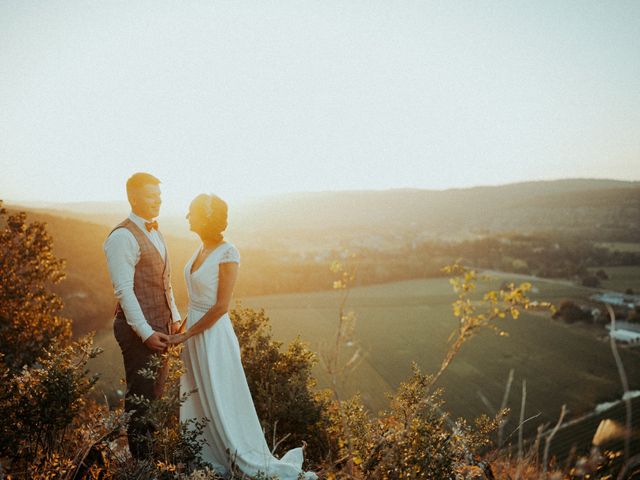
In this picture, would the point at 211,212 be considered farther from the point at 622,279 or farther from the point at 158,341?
the point at 622,279

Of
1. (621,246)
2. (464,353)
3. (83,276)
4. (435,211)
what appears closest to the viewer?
(83,276)

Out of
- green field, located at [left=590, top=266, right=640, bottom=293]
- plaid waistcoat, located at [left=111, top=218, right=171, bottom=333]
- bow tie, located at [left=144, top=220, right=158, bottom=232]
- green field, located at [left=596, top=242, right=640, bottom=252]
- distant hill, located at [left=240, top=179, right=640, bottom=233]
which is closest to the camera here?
plaid waistcoat, located at [left=111, top=218, right=171, bottom=333]

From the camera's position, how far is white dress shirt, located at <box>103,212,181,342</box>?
3.25m

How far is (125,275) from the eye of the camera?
10.8 ft

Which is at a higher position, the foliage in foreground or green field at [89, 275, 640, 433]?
the foliage in foreground

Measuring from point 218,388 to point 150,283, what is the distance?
113 cm

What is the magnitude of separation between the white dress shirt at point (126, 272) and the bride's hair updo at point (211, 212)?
2.10 feet

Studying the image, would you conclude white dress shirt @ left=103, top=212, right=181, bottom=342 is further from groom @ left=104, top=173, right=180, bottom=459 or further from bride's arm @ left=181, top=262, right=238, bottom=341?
bride's arm @ left=181, top=262, right=238, bottom=341

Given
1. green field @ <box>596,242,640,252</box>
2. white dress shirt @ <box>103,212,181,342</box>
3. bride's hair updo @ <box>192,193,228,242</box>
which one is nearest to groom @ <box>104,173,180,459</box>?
white dress shirt @ <box>103,212,181,342</box>

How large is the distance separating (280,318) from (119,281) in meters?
28.0

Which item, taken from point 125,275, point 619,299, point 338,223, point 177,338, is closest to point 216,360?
point 177,338

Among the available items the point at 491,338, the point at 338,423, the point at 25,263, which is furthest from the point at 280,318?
the point at 338,423

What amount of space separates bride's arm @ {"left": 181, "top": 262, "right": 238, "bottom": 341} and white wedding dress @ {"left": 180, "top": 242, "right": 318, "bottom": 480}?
5 cm

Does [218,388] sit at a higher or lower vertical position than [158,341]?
lower
